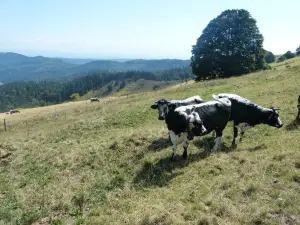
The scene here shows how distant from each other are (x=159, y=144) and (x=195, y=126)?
422 cm

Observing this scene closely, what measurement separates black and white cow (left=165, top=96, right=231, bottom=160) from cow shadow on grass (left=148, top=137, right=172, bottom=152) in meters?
2.64

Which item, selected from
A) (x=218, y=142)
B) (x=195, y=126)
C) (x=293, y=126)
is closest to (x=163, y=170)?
(x=195, y=126)

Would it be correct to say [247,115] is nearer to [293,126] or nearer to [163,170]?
[293,126]

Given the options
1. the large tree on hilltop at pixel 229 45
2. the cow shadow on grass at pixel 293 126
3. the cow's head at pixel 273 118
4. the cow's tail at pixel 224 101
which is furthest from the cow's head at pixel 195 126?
the large tree on hilltop at pixel 229 45

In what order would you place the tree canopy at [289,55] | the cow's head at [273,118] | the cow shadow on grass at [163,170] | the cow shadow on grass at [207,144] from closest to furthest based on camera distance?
the cow shadow on grass at [163,170], the cow shadow on grass at [207,144], the cow's head at [273,118], the tree canopy at [289,55]

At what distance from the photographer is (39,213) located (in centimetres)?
1185

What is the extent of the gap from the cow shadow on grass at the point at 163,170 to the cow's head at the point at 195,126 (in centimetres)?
114

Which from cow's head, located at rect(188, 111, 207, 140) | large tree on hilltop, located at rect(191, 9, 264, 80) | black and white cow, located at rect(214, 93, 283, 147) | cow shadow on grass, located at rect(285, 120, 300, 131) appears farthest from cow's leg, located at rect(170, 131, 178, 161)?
large tree on hilltop, located at rect(191, 9, 264, 80)

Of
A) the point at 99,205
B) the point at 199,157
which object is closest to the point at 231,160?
the point at 199,157

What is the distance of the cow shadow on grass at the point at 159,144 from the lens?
1866 cm

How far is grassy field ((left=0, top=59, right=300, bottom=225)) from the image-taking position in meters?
10.2

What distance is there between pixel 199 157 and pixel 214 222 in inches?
251

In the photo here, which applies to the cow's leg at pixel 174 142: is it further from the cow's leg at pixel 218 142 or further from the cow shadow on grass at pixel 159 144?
the cow shadow on grass at pixel 159 144

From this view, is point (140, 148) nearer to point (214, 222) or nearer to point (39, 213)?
point (39, 213)
